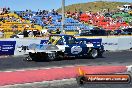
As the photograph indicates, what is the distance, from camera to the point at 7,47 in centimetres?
2450

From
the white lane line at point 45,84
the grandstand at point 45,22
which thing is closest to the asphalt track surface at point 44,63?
the white lane line at point 45,84

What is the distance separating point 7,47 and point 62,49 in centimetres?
545

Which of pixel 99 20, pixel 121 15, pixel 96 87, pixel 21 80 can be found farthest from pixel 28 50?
pixel 121 15

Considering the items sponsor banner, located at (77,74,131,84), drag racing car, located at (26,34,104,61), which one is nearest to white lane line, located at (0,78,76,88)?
sponsor banner, located at (77,74,131,84)

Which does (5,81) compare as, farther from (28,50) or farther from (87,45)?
(87,45)

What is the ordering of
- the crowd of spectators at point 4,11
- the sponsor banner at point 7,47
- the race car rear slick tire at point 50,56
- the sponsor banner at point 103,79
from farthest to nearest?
1. the crowd of spectators at point 4,11
2. the sponsor banner at point 7,47
3. the race car rear slick tire at point 50,56
4. the sponsor banner at point 103,79

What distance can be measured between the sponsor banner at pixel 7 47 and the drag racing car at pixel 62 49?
169 inches

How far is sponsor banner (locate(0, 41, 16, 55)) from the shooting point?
2416 cm

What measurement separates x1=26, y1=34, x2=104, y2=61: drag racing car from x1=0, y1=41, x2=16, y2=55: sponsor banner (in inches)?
169

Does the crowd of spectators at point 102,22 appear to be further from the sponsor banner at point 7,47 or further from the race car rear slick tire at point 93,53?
the race car rear slick tire at point 93,53

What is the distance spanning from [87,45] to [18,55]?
5.51m

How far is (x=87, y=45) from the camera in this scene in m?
22.0

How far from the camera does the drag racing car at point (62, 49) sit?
64.5 feet

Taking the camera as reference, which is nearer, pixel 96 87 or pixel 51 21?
pixel 96 87
